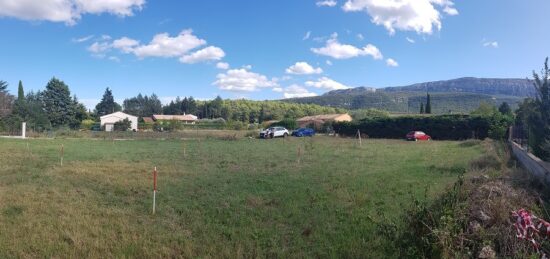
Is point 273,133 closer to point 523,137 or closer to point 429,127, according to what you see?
point 429,127

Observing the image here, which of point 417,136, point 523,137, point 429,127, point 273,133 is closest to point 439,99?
point 429,127

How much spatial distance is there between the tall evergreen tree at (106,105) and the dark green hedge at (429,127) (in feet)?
315

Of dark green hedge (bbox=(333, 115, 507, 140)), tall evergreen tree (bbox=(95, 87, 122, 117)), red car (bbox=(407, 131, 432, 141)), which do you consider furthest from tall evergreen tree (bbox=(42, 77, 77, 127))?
red car (bbox=(407, 131, 432, 141))

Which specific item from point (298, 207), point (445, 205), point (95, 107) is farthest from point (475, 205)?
point (95, 107)

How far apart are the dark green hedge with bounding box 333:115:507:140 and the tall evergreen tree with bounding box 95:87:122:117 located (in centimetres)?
9601

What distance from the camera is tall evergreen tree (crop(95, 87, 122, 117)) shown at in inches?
5084

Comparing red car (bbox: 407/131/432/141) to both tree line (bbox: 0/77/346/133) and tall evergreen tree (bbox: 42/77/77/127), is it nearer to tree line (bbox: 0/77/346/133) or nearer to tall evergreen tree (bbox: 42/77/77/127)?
tree line (bbox: 0/77/346/133)

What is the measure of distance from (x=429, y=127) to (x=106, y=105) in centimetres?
10916

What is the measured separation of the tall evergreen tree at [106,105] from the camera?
424 feet

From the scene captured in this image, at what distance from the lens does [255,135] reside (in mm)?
51531

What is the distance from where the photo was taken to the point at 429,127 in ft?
153

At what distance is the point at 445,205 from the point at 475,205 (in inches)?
22.1

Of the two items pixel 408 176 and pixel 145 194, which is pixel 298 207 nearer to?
pixel 145 194

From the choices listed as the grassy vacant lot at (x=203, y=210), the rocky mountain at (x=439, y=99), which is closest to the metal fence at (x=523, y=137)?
the grassy vacant lot at (x=203, y=210)
